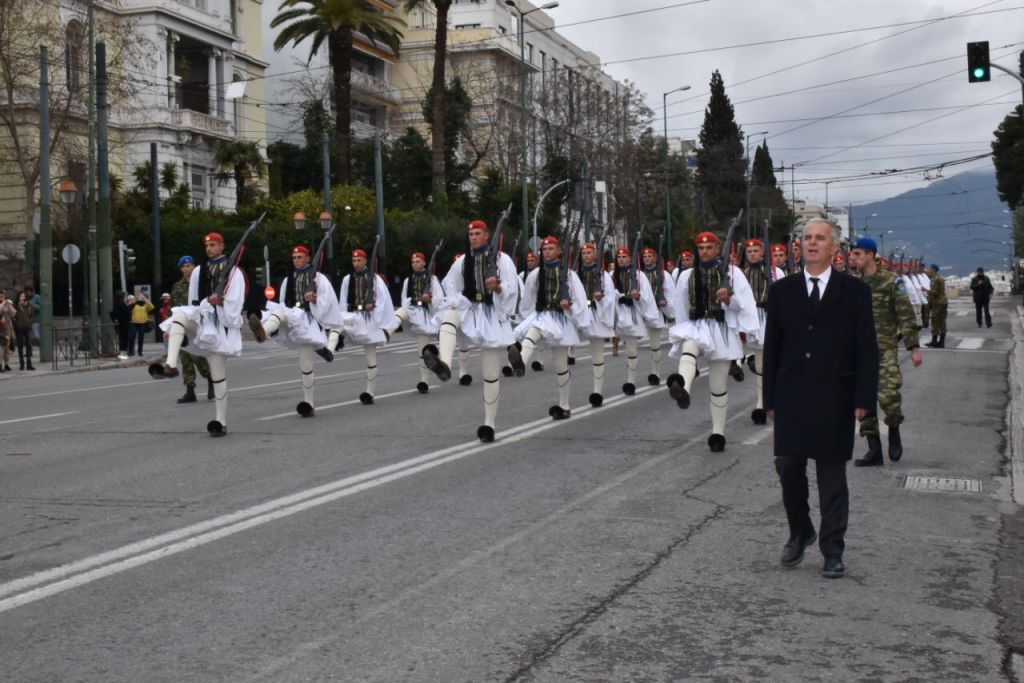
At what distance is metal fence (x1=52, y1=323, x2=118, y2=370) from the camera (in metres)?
32.3

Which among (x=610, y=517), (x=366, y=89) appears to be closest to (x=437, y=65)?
(x=366, y=89)

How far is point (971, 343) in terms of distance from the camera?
31.1m

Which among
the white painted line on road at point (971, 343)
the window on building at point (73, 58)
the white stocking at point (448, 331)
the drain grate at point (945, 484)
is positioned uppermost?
the window on building at point (73, 58)

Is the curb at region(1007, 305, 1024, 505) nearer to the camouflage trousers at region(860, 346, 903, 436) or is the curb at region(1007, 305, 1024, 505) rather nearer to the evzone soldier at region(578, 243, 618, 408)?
the camouflage trousers at region(860, 346, 903, 436)

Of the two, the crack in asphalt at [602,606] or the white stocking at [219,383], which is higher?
the white stocking at [219,383]

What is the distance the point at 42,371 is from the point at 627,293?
52.9 feet

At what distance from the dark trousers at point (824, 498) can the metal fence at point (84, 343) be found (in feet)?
89.1

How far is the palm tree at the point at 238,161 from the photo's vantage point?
177 feet

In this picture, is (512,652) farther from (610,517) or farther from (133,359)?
(133,359)

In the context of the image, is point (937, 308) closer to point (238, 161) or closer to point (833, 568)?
point (833, 568)

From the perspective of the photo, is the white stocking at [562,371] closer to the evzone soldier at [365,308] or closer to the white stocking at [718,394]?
the white stocking at [718,394]

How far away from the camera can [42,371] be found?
29172 mm

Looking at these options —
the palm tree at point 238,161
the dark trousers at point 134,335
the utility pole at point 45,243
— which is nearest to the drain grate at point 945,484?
the utility pole at point 45,243

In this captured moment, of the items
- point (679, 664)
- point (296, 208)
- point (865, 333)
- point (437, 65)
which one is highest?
point (437, 65)
